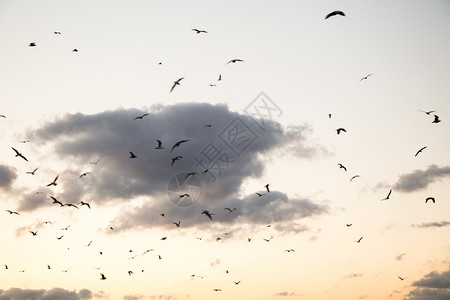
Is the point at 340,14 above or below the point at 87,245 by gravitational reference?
above

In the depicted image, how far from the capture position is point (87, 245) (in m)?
66.4

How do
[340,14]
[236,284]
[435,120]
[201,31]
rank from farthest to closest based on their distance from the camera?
[236,284] → [201,31] → [435,120] → [340,14]

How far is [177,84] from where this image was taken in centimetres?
4391

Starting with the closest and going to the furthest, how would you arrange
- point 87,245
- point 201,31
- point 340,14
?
point 340,14
point 201,31
point 87,245

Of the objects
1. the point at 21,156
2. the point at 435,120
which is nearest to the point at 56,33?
the point at 21,156

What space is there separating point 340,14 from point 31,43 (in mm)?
40518

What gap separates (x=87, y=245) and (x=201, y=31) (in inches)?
1794

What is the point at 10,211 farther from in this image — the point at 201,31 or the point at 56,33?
the point at 201,31

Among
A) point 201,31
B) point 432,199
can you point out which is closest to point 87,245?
point 201,31

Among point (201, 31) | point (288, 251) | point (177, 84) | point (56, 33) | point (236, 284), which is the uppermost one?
point (56, 33)

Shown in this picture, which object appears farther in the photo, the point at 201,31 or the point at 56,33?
the point at 56,33

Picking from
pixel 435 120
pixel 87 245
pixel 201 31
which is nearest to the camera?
pixel 435 120

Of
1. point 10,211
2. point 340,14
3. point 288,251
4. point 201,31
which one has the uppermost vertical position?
point 201,31

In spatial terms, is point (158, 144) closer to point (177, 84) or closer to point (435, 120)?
point (177, 84)
